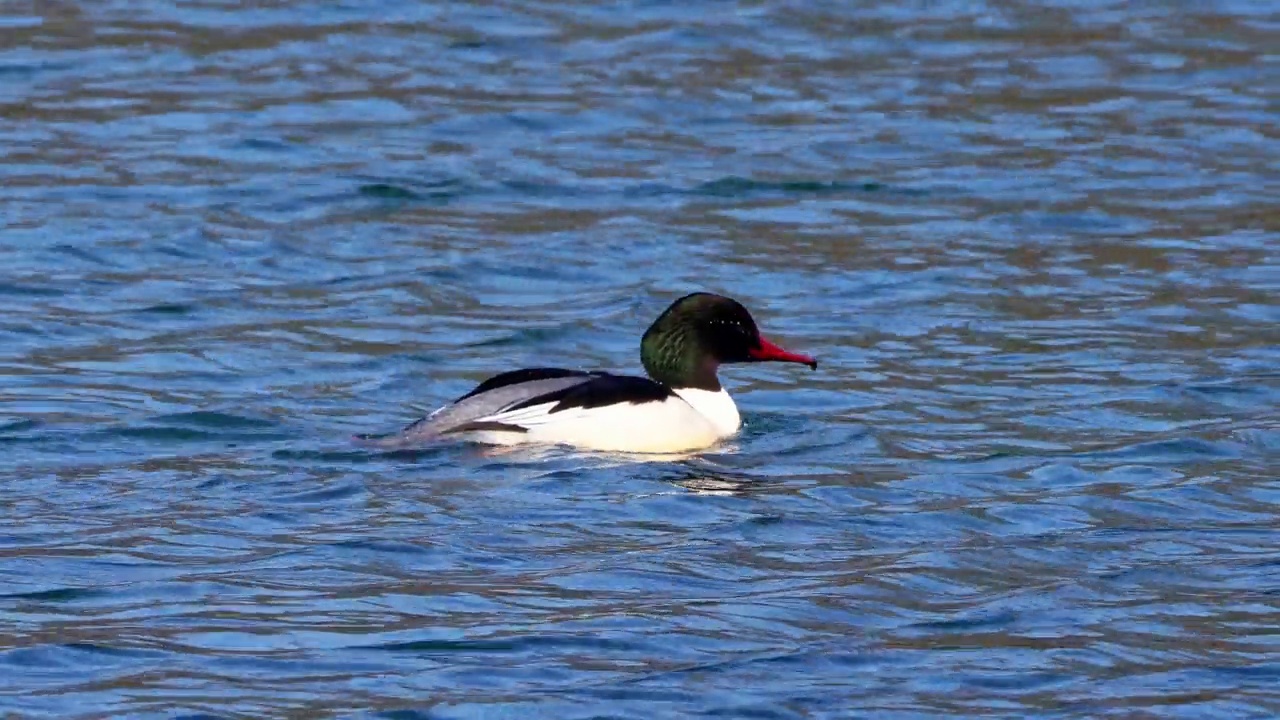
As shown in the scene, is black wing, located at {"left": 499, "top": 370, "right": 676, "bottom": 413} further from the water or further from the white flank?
the white flank

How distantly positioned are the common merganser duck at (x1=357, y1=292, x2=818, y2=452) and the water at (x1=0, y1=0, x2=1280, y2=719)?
0.21 m

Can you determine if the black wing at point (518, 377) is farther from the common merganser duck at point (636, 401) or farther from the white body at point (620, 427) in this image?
the white body at point (620, 427)

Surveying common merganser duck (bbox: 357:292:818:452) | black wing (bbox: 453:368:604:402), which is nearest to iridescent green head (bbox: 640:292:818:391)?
common merganser duck (bbox: 357:292:818:452)

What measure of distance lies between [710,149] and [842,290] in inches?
148

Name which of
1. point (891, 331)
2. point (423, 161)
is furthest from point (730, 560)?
point (423, 161)

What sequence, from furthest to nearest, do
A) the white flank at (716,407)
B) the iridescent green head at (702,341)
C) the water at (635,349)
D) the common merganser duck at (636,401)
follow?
the iridescent green head at (702,341) → the white flank at (716,407) → the common merganser duck at (636,401) → the water at (635,349)

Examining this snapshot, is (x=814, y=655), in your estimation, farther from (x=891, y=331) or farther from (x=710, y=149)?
(x=710, y=149)

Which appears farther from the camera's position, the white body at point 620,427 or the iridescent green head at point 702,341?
the iridescent green head at point 702,341

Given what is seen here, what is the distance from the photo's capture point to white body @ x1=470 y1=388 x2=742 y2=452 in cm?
1157

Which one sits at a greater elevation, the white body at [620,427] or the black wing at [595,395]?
the black wing at [595,395]

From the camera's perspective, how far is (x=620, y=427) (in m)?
11.7

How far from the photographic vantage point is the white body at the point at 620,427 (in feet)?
38.0

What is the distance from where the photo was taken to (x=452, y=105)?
64.8 feet

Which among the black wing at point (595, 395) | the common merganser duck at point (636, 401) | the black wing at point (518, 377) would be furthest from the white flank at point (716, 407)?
the black wing at point (518, 377)
